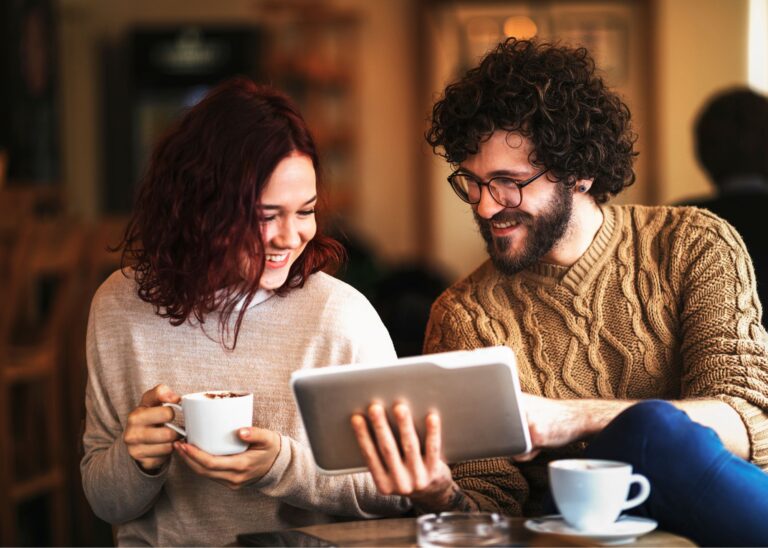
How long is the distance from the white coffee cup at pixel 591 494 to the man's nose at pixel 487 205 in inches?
26.5

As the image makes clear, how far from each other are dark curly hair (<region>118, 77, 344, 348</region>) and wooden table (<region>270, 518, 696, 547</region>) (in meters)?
0.41

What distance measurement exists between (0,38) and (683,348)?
5.76m

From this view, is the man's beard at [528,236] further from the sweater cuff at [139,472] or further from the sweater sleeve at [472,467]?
the sweater cuff at [139,472]

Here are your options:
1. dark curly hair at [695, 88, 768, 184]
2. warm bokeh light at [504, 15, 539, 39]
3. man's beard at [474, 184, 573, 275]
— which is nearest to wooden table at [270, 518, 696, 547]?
man's beard at [474, 184, 573, 275]

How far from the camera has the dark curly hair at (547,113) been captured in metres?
1.91

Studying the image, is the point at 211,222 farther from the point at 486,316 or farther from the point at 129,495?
the point at 486,316

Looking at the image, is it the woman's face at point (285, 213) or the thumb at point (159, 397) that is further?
the woman's face at point (285, 213)

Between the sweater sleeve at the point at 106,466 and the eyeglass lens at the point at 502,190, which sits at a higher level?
the eyeglass lens at the point at 502,190

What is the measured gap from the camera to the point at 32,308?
14.1 feet

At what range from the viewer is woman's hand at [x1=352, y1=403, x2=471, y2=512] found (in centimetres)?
135

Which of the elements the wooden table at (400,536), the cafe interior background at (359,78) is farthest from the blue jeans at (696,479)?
the cafe interior background at (359,78)

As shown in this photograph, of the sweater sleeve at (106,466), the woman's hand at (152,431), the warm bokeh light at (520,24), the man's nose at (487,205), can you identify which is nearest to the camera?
the woman's hand at (152,431)

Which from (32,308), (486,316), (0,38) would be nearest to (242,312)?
(486,316)

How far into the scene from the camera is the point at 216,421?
1.41 meters
